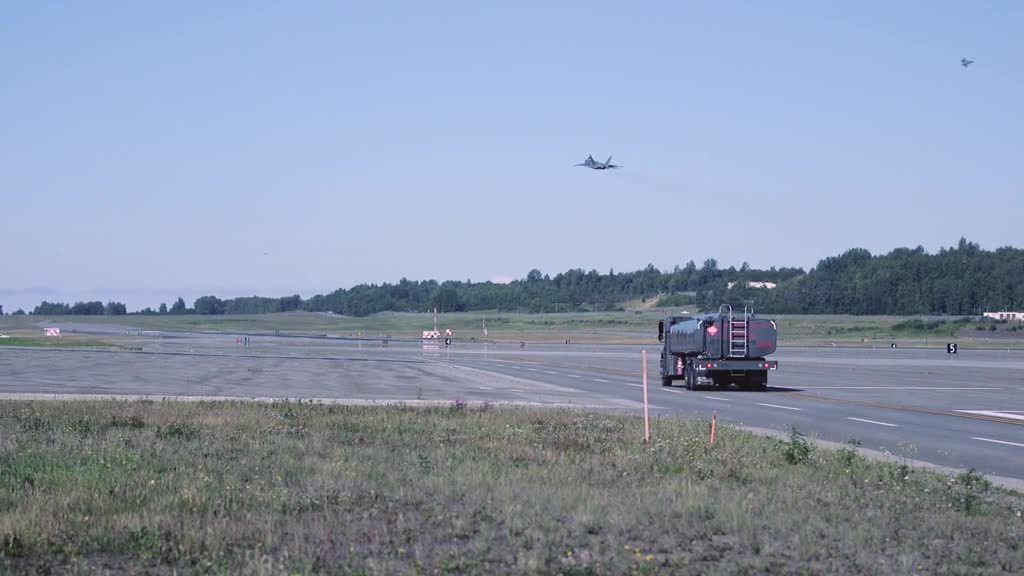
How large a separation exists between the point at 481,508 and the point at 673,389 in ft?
94.3

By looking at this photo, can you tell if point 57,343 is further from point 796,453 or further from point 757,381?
point 796,453

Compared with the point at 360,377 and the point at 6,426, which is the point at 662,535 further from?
the point at 360,377

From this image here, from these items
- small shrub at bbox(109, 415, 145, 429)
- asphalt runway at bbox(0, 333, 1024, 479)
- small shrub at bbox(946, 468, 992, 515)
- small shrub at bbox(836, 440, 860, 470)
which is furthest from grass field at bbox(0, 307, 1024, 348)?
small shrub at bbox(946, 468, 992, 515)

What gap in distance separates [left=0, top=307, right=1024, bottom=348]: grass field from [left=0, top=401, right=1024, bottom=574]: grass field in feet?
289

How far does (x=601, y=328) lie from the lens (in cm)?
14175

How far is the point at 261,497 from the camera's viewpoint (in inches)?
428

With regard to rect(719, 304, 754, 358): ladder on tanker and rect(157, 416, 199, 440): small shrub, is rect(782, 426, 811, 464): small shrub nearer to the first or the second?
rect(157, 416, 199, 440): small shrub

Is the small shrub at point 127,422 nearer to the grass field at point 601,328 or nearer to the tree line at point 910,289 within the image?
the grass field at point 601,328

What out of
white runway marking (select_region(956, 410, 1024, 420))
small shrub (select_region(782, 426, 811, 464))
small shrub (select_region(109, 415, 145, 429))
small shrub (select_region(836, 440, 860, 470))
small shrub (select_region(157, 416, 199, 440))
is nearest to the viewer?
small shrub (select_region(836, 440, 860, 470))

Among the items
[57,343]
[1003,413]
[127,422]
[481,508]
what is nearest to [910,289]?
[57,343]

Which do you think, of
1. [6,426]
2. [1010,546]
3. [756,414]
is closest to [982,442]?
[756,414]

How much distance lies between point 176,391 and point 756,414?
666 inches

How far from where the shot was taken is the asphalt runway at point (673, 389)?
71.4 ft

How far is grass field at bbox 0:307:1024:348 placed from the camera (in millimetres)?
110625
